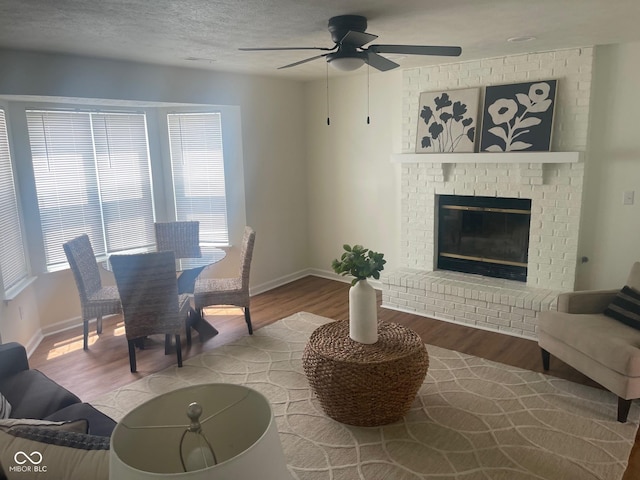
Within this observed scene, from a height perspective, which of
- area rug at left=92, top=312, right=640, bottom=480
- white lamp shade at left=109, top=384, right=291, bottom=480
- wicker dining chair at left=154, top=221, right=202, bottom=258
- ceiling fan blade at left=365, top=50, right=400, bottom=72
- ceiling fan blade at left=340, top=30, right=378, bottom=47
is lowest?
area rug at left=92, top=312, right=640, bottom=480

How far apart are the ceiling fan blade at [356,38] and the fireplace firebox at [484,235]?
260cm

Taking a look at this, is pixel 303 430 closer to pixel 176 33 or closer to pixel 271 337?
pixel 271 337

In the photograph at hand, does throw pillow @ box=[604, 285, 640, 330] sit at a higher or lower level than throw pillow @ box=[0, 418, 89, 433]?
lower

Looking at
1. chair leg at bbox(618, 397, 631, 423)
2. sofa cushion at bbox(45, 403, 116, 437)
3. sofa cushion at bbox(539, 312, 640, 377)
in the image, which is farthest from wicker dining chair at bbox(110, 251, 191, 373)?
chair leg at bbox(618, 397, 631, 423)

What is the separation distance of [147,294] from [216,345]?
91 centimetres

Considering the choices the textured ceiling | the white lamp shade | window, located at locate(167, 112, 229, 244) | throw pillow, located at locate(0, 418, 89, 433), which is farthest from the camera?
window, located at locate(167, 112, 229, 244)

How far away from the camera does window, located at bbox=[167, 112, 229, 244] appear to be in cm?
532

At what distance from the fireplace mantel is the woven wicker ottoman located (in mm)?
2244

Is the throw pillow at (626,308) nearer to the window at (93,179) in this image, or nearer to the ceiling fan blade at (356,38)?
the ceiling fan blade at (356,38)

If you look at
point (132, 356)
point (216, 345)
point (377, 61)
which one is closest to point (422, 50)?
point (377, 61)

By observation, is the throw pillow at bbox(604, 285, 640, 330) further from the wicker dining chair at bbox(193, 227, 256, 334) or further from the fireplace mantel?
the wicker dining chair at bbox(193, 227, 256, 334)

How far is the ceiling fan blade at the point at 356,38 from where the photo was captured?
2.58 m

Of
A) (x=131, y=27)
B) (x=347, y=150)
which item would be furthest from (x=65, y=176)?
(x=347, y=150)

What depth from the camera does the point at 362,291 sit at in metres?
2.98
